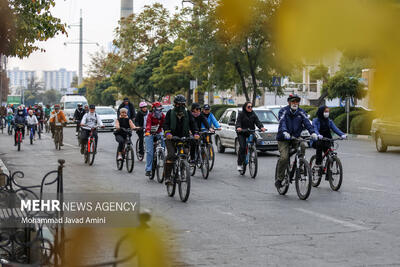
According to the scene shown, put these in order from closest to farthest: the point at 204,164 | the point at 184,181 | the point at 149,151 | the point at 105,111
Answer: the point at 184,181 → the point at 149,151 → the point at 204,164 → the point at 105,111

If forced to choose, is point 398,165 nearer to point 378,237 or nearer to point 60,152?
point 378,237

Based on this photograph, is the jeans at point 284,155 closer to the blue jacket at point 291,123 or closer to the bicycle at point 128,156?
the blue jacket at point 291,123

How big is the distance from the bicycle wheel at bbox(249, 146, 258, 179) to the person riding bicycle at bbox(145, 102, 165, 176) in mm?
2146

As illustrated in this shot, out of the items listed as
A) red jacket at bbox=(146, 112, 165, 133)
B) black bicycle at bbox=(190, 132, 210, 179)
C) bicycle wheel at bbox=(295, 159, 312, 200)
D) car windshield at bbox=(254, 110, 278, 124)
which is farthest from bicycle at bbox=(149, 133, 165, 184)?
car windshield at bbox=(254, 110, 278, 124)

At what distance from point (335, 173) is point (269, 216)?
350cm

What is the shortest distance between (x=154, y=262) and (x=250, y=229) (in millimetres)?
6393

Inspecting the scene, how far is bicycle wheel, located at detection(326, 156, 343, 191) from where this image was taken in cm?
1175

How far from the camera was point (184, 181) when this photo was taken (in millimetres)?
10523

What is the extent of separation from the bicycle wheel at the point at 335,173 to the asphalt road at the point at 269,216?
0.53 ft

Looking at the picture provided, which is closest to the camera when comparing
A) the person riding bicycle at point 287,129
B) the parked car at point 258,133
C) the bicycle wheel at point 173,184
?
the bicycle wheel at point 173,184

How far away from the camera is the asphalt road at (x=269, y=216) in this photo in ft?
20.4

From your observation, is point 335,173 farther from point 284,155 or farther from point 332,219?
point 332,219

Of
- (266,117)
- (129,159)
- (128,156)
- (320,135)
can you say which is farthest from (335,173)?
(266,117)

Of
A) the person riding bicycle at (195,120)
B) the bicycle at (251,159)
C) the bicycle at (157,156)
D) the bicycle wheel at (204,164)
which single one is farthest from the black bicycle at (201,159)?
the bicycle at (251,159)
